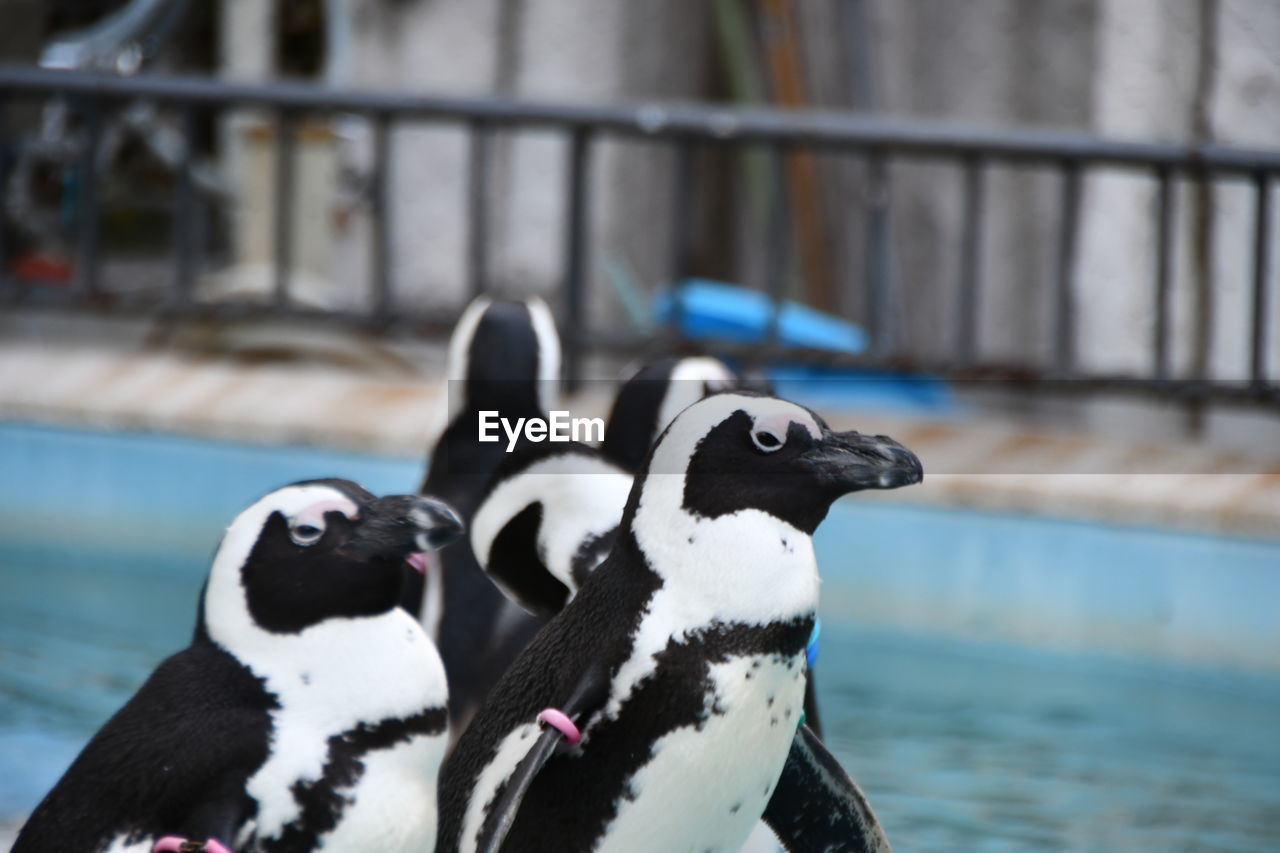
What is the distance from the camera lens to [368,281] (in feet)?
16.9

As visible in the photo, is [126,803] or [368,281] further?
[368,281]

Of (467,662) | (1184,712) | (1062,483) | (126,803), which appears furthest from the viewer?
(1062,483)

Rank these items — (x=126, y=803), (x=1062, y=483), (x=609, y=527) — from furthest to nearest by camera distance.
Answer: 1. (x=1062, y=483)
2. (x=609, y=527)
3. (x=126, y=803)

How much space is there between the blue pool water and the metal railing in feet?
0.99

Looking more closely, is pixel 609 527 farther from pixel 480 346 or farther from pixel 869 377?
pixel 869 377

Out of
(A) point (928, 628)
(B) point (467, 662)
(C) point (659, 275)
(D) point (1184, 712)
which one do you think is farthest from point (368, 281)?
(B) point (467, 662)

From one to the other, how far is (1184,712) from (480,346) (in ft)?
4.36

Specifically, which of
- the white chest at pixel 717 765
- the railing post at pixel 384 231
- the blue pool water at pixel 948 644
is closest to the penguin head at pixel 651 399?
the white chest at pixel 717 765

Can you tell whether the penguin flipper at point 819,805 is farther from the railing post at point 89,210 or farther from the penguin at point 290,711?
the railing post at point 89,210

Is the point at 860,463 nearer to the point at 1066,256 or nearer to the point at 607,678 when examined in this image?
the point at 607,678

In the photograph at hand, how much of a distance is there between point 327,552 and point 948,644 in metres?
2.02

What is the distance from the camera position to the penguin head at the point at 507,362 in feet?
6.27

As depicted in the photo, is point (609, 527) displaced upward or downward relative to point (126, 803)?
upward

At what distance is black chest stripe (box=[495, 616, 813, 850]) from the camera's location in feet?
3.94
